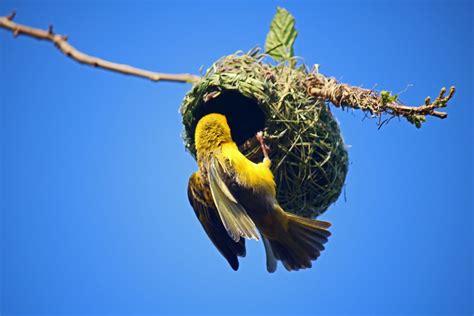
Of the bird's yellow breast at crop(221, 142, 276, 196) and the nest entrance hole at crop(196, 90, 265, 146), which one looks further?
the nest entrance hole at crop(196, 90, 265, 146)

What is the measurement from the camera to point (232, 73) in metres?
3.28

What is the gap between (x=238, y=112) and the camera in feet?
11.9

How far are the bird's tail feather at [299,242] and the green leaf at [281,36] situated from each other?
0.92 metres

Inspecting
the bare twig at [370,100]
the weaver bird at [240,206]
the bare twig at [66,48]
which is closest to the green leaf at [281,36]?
the bare twig at [370,100]

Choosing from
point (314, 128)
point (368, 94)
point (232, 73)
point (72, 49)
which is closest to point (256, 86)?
point (232, 73)

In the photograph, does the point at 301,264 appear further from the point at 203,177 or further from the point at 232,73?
the point at 232,73

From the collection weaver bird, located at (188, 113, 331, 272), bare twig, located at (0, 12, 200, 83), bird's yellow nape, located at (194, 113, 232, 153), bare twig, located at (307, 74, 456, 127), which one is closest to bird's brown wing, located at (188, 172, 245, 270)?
weaver bird, located at (188, 113, 331, 272)

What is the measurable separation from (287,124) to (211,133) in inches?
16.1

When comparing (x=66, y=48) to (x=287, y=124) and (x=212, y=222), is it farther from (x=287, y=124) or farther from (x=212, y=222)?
(x=212, y=222)

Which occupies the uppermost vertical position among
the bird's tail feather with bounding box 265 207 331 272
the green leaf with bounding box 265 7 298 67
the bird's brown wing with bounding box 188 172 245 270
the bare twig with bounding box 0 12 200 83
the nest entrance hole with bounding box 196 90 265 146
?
the green leaf with bounding box 265 7 298 67

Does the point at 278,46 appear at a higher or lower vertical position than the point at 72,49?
higher

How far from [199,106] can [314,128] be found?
2.14 ft

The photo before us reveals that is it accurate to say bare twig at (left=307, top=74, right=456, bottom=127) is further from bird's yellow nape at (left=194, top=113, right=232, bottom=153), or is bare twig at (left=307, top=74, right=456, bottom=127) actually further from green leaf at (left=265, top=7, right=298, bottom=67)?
bird's yellow nape at (left=194, top=113, right=232, bottom=153)

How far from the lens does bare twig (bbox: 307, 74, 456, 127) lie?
7.77 feet
